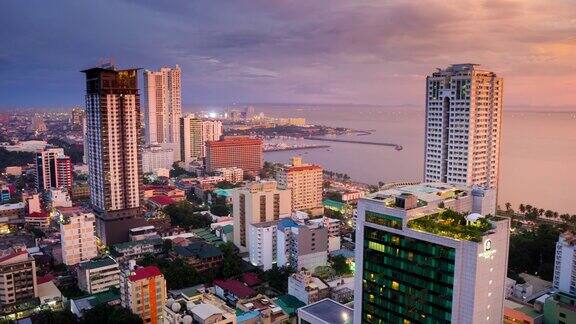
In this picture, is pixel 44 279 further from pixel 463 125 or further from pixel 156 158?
pixel 156 158

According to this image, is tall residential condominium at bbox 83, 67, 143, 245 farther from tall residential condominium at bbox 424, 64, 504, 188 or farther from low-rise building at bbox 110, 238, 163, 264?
tall residential condominium at bbox 424, 64, 504, 188

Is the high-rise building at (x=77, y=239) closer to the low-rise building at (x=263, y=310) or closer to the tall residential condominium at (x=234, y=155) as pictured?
the low-rise building at (x=263, y=310)

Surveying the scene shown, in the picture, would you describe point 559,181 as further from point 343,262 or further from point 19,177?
point 19,177

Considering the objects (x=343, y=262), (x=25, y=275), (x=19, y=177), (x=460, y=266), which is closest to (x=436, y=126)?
(x=343, y=262)

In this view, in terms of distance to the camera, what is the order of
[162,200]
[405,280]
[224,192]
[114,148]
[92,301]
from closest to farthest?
1. [405,280]
2. [92,301]
3. [114,148]
4. [162,200]
5. [224,192]

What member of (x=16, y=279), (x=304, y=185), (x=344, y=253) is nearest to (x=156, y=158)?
(x=304, y=185)

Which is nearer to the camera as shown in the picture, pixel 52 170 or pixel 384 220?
pixel 384 220

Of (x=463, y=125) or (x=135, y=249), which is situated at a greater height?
(x=463, y=125)
